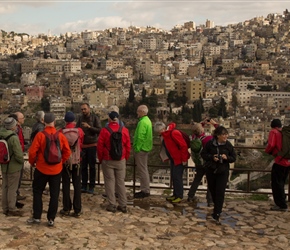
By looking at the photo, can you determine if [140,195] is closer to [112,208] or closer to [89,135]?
[112,208]

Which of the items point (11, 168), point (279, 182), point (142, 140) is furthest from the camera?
point (142, 140)

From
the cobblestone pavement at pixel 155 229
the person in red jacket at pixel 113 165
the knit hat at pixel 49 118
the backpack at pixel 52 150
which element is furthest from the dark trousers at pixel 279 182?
the knit hat at pixel 49 118

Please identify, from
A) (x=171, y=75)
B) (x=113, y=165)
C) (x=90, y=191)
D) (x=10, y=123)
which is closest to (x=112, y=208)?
(x=113, y=165)

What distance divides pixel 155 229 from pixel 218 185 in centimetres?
90

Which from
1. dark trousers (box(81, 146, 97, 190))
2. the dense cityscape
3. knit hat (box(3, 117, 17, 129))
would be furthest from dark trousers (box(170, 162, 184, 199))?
the dense cityscape

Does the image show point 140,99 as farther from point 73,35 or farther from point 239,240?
point 73,35

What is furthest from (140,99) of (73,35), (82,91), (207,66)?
(73,35)

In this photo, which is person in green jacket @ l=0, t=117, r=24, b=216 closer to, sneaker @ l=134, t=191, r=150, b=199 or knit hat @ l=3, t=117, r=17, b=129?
knit hat @ l=3, t=117, r=17, b=129

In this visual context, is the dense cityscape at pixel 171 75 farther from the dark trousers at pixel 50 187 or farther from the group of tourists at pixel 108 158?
the dark trousers at pixel 50 187

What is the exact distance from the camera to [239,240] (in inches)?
204

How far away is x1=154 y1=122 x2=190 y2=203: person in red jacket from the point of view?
20.9ft

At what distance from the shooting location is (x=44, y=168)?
17.3 feet

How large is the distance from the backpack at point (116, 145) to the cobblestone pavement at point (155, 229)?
718 millimetres

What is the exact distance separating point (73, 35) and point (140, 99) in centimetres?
10894
